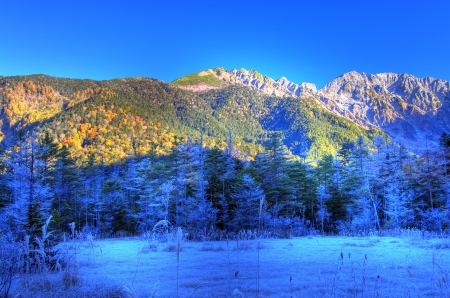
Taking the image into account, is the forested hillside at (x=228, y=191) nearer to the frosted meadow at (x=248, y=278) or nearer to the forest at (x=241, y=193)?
the forest at (x=241, y=193)

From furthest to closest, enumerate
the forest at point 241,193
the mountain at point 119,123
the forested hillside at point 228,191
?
the mountain at point 119,123, the forest at point 241,193, the forested hillside at point 228,191

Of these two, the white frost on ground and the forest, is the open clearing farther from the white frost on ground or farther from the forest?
the forest

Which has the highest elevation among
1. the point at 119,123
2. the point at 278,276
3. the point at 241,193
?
the point at 119,123

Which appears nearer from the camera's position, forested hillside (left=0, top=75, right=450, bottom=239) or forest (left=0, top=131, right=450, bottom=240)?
forested hillside (left=0, top=75, right=450, bottom=239)

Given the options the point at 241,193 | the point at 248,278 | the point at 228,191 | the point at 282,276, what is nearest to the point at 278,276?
the point at 282,276

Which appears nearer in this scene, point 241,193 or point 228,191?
point 241,193

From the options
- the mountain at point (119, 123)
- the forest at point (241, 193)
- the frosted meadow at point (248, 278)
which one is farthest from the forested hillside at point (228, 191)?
the mountain at point (119, 123)

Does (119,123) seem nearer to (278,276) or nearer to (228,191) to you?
(228,191)

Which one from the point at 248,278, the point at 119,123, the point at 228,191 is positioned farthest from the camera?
the point at 119,123

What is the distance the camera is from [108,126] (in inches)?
3656

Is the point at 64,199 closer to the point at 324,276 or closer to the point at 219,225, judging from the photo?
the point at 219,225

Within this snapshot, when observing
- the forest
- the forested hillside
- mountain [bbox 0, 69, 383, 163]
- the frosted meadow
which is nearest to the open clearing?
the frosted meadow

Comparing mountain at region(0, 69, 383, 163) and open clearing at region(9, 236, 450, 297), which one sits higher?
mountain at region(0, 69, 383, 163)

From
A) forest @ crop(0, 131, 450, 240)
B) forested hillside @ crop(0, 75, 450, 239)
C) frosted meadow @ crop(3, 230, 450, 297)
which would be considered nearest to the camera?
frosted meadow @ crop(3, 230, 450, 297)
